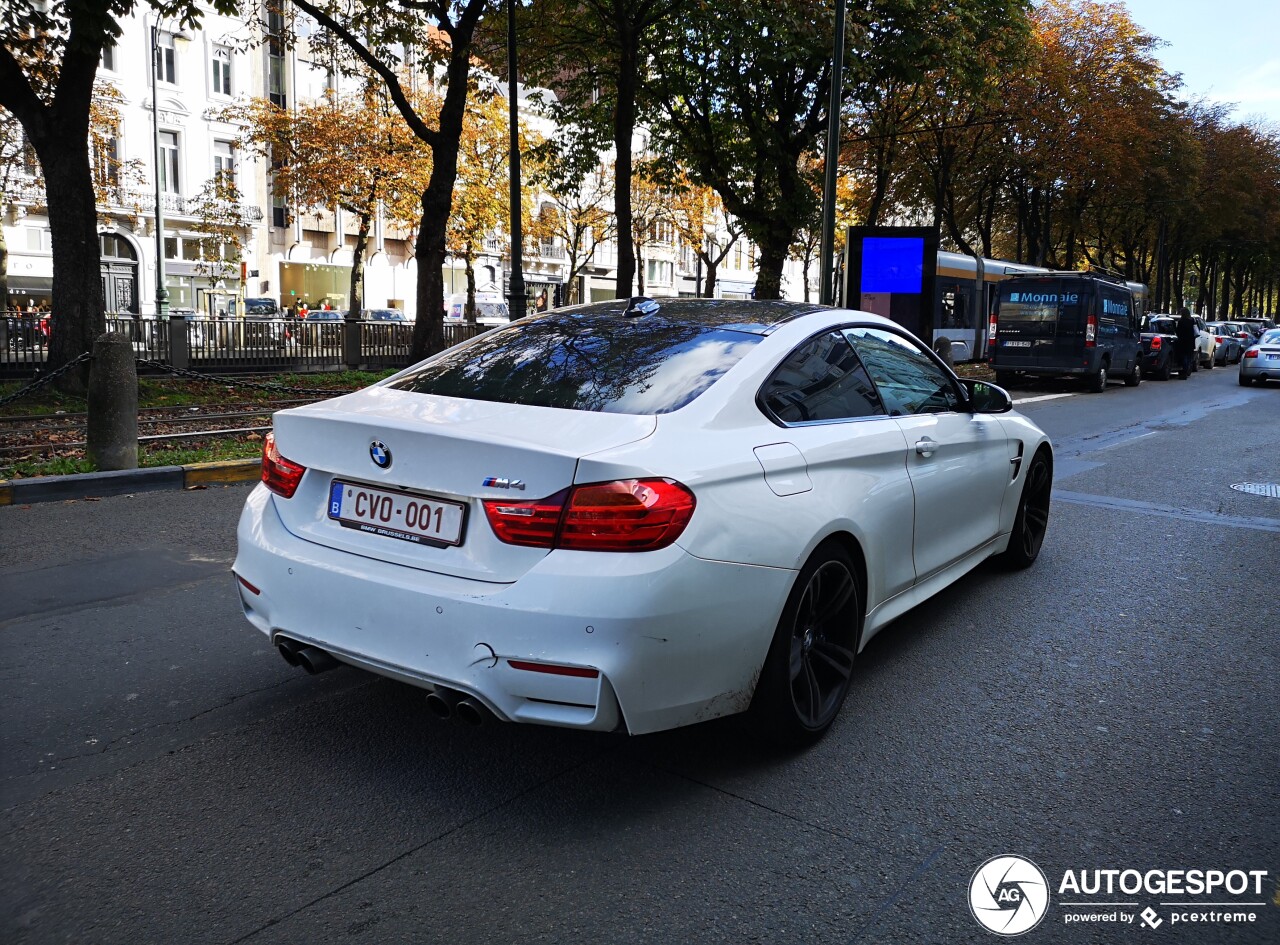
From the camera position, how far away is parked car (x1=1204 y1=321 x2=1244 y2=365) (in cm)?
3799

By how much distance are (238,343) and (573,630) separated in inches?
832

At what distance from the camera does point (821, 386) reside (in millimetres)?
4008

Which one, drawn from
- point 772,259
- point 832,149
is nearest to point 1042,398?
point 832,149

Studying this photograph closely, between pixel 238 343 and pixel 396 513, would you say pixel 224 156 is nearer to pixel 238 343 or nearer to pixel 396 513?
pixel 238 343

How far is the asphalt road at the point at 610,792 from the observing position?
105 inches

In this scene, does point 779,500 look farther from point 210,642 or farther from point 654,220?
point 654,220

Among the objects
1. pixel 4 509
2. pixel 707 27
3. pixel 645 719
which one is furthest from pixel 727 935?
pixel 707 27

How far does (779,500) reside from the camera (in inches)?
132

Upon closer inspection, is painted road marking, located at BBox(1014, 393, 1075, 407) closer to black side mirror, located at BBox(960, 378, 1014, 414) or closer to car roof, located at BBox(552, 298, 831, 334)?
black side mirror, located at BBox(960, 378, 1014, 414)

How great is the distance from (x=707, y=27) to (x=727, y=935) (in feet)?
69.2

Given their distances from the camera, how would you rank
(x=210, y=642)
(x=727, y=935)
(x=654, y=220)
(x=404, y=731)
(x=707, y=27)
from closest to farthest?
(x=727, y=935)
(x=404, y=731)
(x=210, y=642)
(x=707, y=27)
(x=654, y=220)

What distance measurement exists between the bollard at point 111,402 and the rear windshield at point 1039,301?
18110 mm

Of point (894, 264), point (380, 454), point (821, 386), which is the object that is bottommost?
point (380, 454)

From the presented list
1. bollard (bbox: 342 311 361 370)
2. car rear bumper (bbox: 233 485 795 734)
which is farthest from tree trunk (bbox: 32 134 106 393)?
car rear bumper (bbox: 233 485 795 734)
